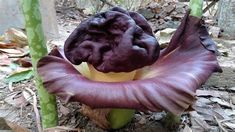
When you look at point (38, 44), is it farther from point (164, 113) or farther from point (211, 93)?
point (211, 93)

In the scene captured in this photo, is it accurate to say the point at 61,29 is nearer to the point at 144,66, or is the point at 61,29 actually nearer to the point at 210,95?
the point at 210,95

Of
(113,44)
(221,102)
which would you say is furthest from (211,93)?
(113,44)

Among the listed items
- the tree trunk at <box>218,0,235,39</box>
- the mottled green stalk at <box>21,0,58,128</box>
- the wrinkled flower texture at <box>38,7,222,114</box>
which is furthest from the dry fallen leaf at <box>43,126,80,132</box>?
the tree trunk at <box>218,0,235,39</box>

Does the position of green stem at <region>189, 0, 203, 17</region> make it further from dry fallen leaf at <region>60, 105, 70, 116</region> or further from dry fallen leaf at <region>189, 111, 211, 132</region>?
dry fallen leaf at <region>60, 105, 70, 116</region>

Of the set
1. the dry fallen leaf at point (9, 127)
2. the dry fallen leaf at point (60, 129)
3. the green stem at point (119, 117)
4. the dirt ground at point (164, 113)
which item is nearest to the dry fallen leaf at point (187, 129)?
the dirt ground at point (164, 113)

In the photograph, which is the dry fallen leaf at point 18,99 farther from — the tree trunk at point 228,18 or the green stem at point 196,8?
the tree trunk at point 228,18
